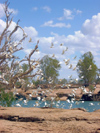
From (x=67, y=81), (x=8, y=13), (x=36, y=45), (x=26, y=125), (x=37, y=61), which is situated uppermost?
(x=8, y=13)

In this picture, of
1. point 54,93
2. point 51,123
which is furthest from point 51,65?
point 51,123

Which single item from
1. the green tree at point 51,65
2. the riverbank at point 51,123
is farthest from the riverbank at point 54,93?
the riverbank at point 51,123

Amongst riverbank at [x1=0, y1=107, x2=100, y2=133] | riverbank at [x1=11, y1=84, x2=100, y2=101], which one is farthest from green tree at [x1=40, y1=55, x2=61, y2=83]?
riverbank at [x1=0, y1=107, x2=100, y2=133]

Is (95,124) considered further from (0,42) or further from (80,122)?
(0,42)

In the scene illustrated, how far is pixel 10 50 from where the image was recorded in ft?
21.6

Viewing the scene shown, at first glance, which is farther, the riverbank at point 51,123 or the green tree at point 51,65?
the green tree at point 51,65

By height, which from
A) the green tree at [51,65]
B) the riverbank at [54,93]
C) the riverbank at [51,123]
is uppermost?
the green tree at [51,65]

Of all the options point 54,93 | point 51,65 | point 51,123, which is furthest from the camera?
point 51,65

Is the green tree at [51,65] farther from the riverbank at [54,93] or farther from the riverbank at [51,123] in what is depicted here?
the riverbank at [51,123]

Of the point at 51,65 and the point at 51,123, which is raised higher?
the point at 51,65

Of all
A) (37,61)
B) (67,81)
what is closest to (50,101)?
(67,81)

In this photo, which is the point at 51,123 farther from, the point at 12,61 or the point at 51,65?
the point at 51,65

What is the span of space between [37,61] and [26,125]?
3.17 meters

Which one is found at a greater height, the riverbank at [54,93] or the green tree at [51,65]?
the green tree at [51,65]
